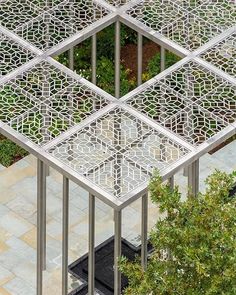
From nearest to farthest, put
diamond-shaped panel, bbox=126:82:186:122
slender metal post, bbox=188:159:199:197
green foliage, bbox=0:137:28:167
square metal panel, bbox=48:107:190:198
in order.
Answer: square metal panel, bbox=48:107:190:198, slender metal post, bbox=188:159:199:197, diamond-shaped panel, bbox=126:82:186:122, green foliage, bbox=0:137:28:167

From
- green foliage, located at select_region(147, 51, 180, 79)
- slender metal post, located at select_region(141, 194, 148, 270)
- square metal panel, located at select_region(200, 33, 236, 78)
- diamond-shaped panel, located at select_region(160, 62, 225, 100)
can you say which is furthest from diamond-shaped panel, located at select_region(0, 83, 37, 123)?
green foliage, located at select_region(147, 51, 180, 79)

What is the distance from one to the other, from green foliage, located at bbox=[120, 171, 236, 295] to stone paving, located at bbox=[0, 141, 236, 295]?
18.0ft

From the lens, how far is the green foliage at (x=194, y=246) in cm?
1511

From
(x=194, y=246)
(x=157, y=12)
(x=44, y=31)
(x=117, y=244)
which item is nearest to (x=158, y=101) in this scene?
(x=157, y=12)

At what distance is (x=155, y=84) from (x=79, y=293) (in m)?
3.90

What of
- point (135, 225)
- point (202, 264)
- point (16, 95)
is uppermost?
point (202, 264)

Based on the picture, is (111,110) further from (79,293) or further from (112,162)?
(79,293)

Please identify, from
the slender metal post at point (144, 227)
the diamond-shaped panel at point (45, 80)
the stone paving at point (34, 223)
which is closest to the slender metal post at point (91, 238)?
the slender metal post at point (144, 227)

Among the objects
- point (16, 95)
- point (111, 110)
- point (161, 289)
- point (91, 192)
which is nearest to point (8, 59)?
point (16, 95)

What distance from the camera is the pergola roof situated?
17812 mm

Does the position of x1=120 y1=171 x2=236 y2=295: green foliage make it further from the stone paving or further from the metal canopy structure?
the stone paving

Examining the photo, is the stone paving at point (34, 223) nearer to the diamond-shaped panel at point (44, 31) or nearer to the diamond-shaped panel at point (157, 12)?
the diamond-shaped panel at point (44, 31)

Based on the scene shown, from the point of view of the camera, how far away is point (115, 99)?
61.9 feet

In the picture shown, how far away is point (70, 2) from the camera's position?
20969mm
